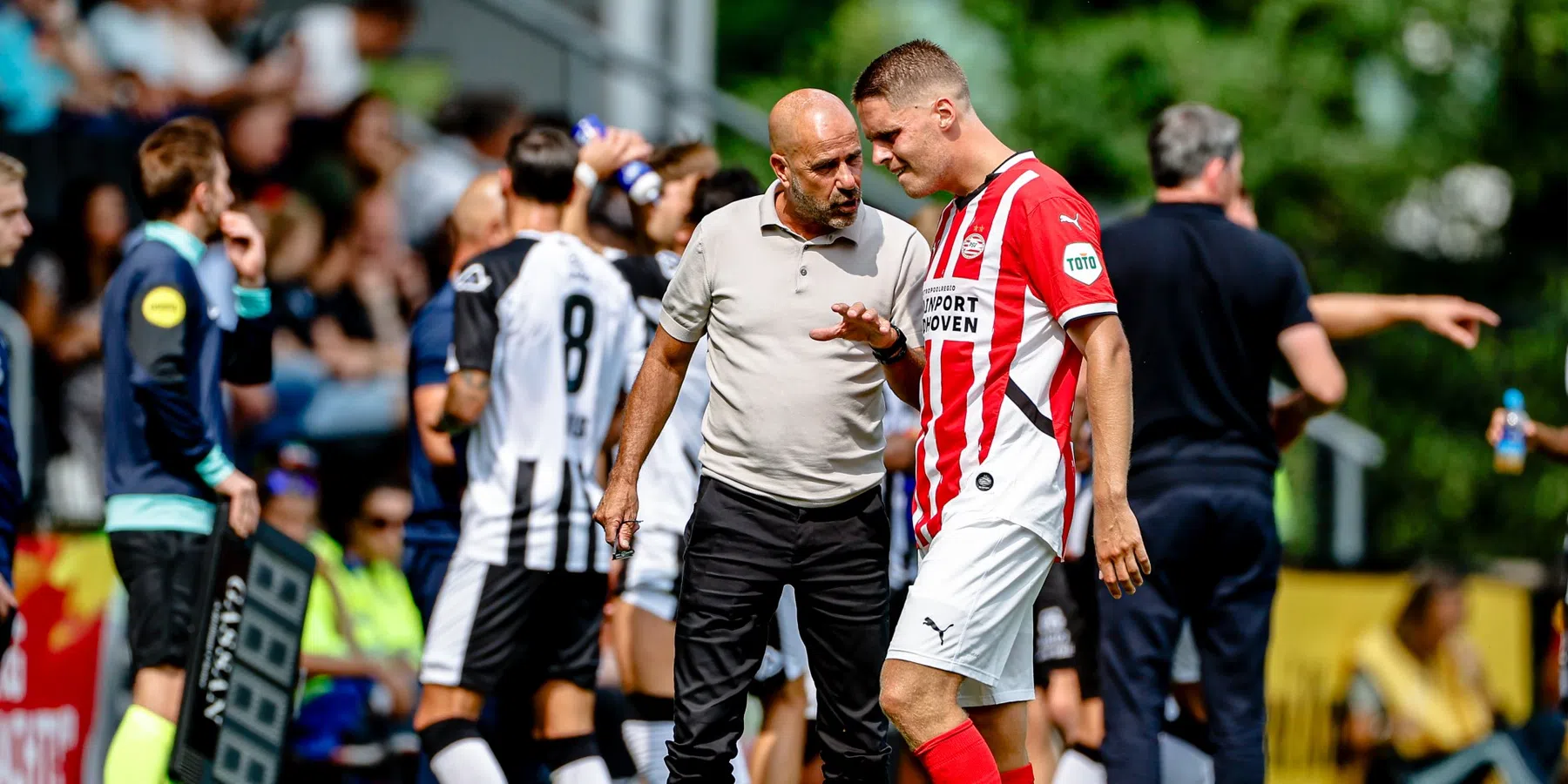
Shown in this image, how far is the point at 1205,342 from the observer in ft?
23.0

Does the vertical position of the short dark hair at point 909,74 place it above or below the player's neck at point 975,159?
above

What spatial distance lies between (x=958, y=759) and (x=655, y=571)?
223 centimetres

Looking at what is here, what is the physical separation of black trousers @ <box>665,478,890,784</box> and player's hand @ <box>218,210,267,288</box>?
7.93ft

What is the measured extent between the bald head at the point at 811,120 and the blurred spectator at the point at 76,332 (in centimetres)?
Result: 589

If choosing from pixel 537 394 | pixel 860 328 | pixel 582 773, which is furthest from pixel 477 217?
pixel 860 328

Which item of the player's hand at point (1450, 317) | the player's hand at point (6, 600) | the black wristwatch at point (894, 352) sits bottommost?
the player's hand at point (6, 600)

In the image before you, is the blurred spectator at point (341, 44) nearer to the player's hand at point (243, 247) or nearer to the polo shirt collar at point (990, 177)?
Result: the player's hand at point (243, 247)

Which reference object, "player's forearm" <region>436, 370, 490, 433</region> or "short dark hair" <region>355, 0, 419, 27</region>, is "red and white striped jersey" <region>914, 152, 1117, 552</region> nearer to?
"player's forearm" <region>436, 370, 490, 433</region>

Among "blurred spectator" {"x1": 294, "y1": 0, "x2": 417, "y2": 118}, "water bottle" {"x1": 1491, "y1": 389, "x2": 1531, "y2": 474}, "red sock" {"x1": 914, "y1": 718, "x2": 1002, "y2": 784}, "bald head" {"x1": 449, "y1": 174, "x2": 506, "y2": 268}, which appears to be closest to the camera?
"red sock" {"x1": 914, "y1": 718, "x2": 1002, "y2": 784}

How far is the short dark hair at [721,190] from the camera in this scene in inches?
287

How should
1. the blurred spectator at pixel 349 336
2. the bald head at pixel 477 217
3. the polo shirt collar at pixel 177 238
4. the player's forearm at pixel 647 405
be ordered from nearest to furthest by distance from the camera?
the player's forearm at pixel 647 405
the polo shirt collar at pixel 177 238
the bald head at pixel 477 217
the blurred spectator at pixel 349 336

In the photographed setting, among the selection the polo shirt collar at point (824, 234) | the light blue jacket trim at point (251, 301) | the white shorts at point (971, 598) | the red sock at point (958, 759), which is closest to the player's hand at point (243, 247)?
the light blue jacket trim at point (251, 301)

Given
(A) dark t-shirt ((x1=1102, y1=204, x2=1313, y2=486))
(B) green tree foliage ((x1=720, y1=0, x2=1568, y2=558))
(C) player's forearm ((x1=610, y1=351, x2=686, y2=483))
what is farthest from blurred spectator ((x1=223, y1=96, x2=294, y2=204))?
(B) green tree foliage ((x1=720, y1=0, x2=1568, y2=558))

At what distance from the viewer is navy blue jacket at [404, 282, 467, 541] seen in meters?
7.53
